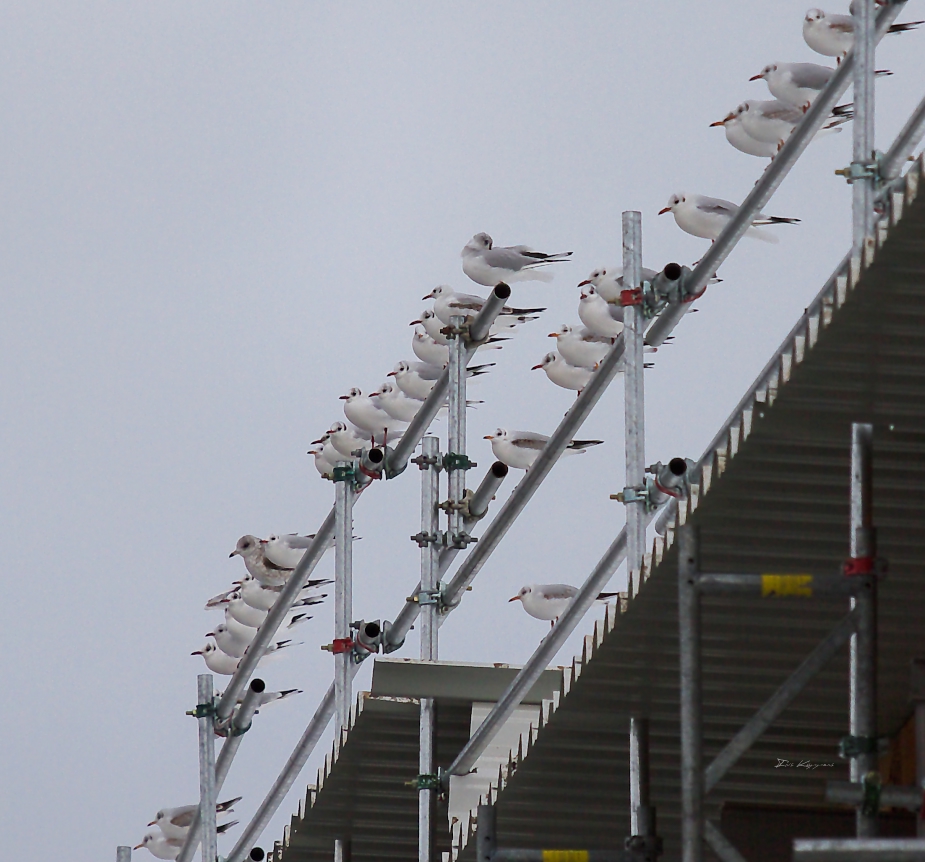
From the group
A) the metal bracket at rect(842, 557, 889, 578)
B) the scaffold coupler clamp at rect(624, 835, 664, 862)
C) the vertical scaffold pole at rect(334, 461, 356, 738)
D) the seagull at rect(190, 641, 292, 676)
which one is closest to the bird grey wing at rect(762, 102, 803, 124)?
the scaffold coupler clamp at rect(624, 835, 664, 862)

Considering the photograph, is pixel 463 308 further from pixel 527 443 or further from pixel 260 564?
pixel 260 564

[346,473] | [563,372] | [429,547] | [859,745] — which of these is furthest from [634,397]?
[346,473]

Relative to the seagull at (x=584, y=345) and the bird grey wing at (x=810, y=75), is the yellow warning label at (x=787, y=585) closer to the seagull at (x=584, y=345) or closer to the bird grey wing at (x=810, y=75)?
the bird grey wing at (x=810, y=75)

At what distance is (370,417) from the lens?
62.6ft

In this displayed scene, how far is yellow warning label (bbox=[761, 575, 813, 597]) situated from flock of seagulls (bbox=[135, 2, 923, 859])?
3272mm

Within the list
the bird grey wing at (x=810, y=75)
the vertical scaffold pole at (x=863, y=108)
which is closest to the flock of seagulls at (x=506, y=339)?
the bird grey wing at (x=810, y=75)

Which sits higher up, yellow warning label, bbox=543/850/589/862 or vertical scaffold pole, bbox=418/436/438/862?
vertical scaffold pole, bbox=418/436/438/862

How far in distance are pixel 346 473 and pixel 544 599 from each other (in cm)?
174

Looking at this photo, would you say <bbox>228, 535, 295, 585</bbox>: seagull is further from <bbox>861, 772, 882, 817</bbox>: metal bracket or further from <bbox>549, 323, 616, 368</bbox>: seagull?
<bbox>861, 772, 882, 817</bbox>: metal bracket

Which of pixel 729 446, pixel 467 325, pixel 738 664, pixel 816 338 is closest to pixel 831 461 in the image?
pixel 729 446

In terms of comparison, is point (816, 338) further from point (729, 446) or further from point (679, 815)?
point (679, 815)

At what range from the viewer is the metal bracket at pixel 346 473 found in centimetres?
Answer: 1756

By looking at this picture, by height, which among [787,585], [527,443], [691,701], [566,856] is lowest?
[566,856]

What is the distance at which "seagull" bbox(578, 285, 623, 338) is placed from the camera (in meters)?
15.7
